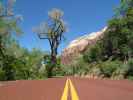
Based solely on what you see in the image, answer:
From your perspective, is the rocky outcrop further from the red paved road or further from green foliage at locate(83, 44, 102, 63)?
the red paved road

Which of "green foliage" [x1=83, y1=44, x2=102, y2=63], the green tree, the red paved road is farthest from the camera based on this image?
"green foliage" [x1=83, y1=44, x2=102, y2=63]

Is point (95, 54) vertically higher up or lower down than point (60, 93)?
higher up

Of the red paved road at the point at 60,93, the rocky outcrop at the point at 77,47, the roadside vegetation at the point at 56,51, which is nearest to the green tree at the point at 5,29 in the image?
the roadside vegetation at the point at 56,51

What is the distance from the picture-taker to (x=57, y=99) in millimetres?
8242

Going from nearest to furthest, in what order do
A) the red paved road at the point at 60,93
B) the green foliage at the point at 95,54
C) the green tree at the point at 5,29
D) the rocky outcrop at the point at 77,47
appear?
the red paved road at the point at 60,93 < the green tree at the point at 5,29 < the green foliage at the point at 95,54 < the rocky outcrop at the point at 77,47

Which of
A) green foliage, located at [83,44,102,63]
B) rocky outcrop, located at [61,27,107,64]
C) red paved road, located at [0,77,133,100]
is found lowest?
red paved road, located at [0,77,133,100]

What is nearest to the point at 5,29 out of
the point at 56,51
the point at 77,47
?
the point at 56,51

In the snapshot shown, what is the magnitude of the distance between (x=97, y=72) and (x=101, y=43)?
2014 centimetres

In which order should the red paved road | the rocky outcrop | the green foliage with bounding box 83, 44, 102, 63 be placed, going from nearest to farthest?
the red paved road → the green foliage with bounding box 83, 44, 102, 63 → the rocky outcrop

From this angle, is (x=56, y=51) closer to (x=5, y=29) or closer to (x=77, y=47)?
(x=5, y=29)

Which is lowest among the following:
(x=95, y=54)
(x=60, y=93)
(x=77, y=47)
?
(x=60, y=93)

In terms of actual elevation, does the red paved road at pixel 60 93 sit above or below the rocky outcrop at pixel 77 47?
below

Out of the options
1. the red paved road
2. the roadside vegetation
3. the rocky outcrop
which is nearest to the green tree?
the roadside vegetation

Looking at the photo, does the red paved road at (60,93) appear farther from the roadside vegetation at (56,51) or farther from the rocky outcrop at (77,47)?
the rocky outcrop at (77,47)
